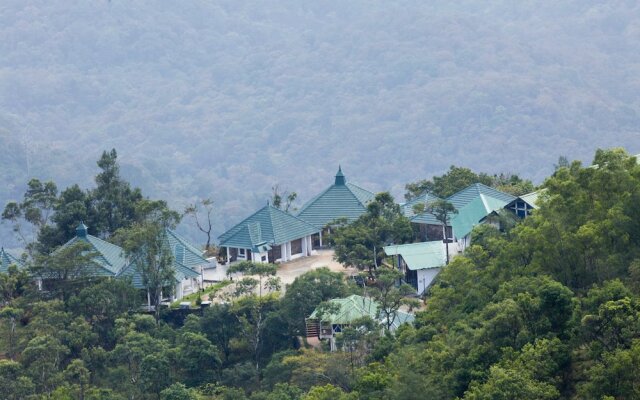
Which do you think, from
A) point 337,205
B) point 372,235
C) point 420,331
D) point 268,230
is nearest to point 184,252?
point 268,230

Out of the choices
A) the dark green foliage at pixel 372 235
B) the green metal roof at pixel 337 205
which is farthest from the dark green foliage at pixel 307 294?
the green metal roof at pixel 337 205

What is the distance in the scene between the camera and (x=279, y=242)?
49.7m

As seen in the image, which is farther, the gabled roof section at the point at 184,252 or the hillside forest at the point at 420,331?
the gabled roof section at the point at 184,252

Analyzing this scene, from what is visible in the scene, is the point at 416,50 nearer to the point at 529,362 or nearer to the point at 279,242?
the point at 279,242

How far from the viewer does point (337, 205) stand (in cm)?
5294

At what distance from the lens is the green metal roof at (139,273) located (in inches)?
1779

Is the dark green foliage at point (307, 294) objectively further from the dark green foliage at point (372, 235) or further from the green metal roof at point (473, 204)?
the green metal roof at point (473, 204)

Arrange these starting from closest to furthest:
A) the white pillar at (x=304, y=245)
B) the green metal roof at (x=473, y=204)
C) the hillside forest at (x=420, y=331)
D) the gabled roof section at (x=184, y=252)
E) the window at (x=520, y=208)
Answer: the hillside forest at (x=420, y=331), the window at (x=520, y=208), the green metal roof at (x=473, y=204), the gabled roof section at (x=184, y=252), the white pillar at (x=304, y=245)

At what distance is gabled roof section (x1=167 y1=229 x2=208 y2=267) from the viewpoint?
156 ft

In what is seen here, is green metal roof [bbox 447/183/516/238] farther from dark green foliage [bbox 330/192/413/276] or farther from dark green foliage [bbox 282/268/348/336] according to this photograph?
dark green foliage [bbox 282/268/348/336]

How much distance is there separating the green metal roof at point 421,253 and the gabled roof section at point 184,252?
23.8 ft

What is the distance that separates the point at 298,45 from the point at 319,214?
410 feet

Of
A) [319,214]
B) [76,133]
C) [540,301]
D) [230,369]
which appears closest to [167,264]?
[230,369]

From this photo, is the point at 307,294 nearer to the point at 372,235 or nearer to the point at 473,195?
the point at 372,235
